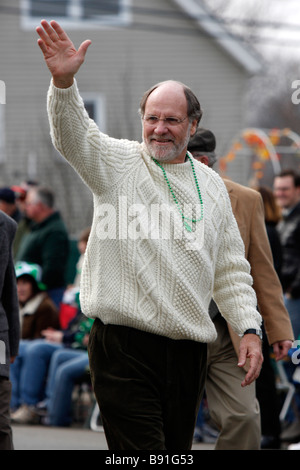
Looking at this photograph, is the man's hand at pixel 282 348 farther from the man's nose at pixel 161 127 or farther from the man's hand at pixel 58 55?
the man's hand at pixel 58 55

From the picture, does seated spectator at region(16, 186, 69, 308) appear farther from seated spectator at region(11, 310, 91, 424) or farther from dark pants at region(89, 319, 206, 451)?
dark pants at region(89, 319, 206, 451)

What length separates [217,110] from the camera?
21.3 m

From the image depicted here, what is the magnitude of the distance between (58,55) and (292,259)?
18.2 feet

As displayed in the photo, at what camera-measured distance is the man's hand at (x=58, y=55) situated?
12.9ft

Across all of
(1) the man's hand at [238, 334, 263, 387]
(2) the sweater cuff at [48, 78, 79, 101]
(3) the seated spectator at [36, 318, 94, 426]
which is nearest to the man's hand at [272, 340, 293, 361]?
(1) the man's hand at [238, 334, 263, 387]

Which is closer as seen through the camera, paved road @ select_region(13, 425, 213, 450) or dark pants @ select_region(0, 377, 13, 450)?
dark pants @ select_region(0, 377, 13, 450)

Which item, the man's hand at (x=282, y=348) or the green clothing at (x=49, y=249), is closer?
the man's hand at (x=282, y=348)

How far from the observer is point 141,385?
13.6ft

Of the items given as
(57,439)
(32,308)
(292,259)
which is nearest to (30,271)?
(32,308)

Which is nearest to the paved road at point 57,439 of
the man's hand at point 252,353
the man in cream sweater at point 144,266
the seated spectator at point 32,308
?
the seated spectator at point 32,308

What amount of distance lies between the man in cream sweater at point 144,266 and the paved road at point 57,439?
4.06 metres

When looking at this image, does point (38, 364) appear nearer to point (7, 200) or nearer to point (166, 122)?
point (7, 200)

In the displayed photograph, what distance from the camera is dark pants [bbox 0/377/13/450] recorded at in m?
5.57

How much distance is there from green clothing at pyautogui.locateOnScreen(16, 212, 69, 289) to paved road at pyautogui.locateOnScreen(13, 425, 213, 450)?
6.28 ft
